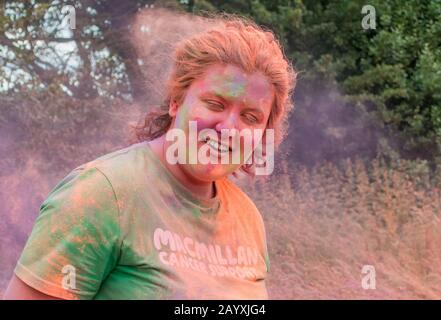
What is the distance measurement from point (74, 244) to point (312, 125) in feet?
20.4

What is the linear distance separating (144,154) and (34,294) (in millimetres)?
427

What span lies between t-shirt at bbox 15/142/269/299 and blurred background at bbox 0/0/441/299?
441 cm

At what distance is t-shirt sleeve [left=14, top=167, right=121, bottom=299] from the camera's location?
1515 mm

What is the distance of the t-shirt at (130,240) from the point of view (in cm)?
153

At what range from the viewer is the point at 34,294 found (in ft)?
4.99

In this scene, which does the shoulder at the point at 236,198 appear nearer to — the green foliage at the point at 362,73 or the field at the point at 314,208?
the field at the point at 314,208

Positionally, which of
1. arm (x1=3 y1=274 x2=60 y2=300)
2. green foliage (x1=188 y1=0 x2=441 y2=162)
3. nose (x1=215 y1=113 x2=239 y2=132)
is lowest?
arm (x1=3 y1=274 x2=60 y2=300)

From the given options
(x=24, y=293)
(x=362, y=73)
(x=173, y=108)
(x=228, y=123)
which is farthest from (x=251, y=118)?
(x=362, y=73)

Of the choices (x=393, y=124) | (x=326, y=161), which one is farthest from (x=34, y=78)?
(x=393, y=124)

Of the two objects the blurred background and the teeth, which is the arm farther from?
the blurred background

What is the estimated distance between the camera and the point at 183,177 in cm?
177

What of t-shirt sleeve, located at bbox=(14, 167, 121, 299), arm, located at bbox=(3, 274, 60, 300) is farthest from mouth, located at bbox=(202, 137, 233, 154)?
arm, located at bbox=(3, 274, 60, 300)

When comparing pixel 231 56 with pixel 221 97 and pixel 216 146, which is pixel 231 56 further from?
pixel 216 146

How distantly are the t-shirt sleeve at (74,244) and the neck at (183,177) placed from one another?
22 centimetres
